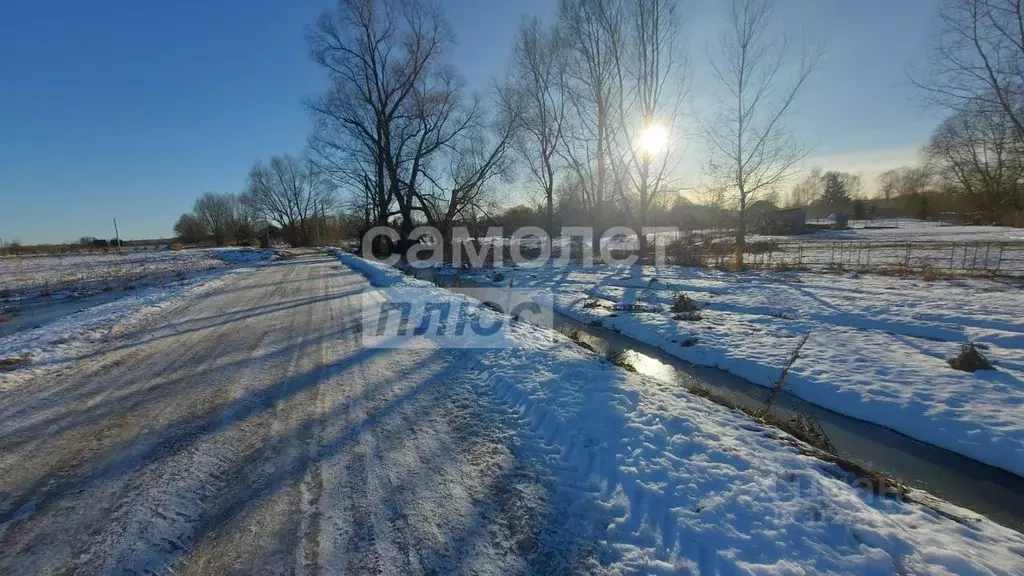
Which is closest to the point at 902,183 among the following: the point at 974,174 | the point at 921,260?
the point at 974,174

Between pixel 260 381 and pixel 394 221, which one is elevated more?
pixel 394 221

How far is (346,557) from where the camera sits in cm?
241

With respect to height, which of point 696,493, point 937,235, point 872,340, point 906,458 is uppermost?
point 937,235

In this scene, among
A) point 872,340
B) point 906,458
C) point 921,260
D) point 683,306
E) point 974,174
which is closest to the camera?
point 906,458

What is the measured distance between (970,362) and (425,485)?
769 cm

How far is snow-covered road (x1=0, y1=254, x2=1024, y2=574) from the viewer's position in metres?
2.45

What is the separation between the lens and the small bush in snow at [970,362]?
5492mm

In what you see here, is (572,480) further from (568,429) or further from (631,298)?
(631,298)

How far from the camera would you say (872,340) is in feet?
22.9

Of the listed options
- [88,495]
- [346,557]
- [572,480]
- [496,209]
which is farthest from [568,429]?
[496,209]

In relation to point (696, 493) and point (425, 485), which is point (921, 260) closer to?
point (696, 493)

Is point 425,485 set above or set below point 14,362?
below

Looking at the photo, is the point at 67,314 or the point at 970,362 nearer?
the point at 970,362

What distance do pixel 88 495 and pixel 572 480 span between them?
3798mm
